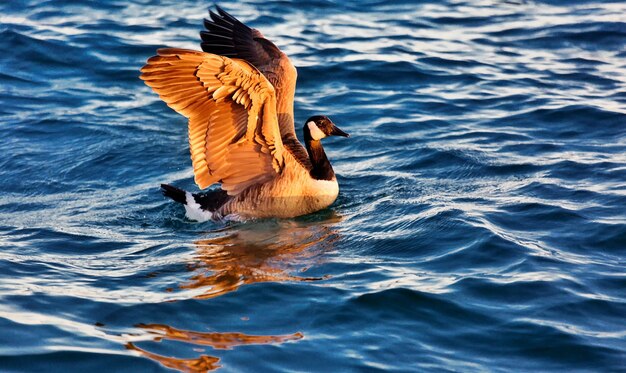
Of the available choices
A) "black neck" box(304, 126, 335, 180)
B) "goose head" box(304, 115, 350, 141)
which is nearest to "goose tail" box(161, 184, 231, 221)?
"black neck" box(304, 126, 335, 180)

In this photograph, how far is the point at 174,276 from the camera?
256 inches

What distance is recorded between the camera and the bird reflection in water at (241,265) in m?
5.22

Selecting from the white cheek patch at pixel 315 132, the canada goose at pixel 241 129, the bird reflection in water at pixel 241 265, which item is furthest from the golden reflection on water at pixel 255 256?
the white cheek patch at pixel 315 132

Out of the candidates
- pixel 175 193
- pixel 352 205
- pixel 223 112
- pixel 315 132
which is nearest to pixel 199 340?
pixel 223 112

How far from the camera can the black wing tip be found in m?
8.47

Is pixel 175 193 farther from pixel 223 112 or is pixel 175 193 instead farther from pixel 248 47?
pixel 248 47

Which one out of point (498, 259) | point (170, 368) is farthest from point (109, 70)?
point (170, 368)

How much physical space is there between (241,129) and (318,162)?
3.35ft

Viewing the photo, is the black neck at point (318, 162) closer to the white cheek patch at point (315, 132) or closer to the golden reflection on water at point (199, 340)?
the white cheek patch at point (315, 132)

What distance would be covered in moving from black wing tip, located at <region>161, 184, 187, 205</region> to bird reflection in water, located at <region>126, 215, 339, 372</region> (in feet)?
2.01

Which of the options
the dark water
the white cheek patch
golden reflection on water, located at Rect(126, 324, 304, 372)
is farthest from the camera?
the white cheek patch

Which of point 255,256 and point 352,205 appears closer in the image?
point 255,256

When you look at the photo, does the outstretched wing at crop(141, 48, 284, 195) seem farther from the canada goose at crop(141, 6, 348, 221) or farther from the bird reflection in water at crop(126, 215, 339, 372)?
the bird reflection in water at crop(126, 215, 339, 372)

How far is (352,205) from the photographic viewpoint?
338 inches
